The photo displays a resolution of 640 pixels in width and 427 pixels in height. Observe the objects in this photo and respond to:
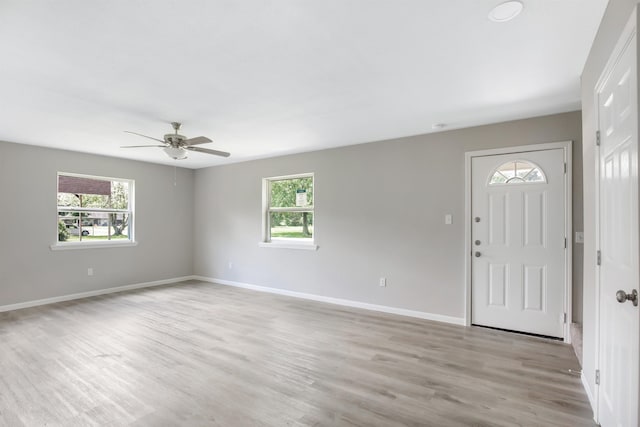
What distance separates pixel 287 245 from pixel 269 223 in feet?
2.33

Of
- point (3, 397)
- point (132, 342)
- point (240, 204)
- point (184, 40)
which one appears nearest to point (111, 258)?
point (240, 204)

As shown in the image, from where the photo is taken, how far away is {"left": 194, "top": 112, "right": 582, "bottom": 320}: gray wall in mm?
3836

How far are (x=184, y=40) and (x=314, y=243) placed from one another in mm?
3603

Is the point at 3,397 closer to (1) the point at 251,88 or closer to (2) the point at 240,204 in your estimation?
(1) the point at 251,88

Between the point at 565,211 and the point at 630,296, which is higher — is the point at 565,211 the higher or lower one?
the higher one

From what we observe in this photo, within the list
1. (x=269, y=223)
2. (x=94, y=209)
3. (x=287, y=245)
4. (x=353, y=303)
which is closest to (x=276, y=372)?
(x=353, y=303)

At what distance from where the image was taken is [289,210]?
220 inches

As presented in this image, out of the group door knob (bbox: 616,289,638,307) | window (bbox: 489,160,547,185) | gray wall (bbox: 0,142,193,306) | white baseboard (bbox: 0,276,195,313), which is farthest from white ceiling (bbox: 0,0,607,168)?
white baseboard (bbox: 0,276,195,313)

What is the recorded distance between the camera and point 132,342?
331 centimetres

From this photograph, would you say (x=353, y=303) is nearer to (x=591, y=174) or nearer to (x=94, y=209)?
(x=591, y=174)

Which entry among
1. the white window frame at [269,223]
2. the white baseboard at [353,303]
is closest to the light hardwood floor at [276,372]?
the white baseboard at [353,303]

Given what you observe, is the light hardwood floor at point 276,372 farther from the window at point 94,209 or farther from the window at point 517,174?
the window at point 517,174

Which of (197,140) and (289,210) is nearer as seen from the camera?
(197,140)

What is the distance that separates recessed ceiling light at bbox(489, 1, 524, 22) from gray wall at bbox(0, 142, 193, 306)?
5992 mm
